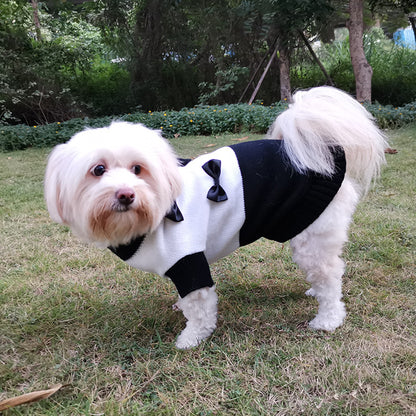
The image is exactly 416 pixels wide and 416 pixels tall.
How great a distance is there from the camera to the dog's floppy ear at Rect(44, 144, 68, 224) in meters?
1.80

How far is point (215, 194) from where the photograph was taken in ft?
6.45

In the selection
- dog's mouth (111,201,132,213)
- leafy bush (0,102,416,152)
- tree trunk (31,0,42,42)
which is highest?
tree trunk (31,0,42,42)

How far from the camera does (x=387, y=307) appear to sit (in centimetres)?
226

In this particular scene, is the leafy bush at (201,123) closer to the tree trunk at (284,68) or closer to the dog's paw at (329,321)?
the tree trunk at (284,68)

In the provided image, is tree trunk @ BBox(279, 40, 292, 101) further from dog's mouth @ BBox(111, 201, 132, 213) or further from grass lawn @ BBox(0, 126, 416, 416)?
dog's mouth @ BBox(111, 201, 132, 213)

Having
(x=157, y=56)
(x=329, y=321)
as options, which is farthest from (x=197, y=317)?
(x=157, y=56)

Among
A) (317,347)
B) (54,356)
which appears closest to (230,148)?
(317,347)

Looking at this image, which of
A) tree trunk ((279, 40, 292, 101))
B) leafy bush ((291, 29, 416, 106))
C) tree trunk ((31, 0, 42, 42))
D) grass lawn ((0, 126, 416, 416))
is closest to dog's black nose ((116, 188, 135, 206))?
grass lawn ((0, 126, 416, 416))

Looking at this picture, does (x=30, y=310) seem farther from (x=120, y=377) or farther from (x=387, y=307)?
(x=387, y=307)

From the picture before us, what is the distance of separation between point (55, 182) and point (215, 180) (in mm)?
799

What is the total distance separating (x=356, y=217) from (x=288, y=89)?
295 inches

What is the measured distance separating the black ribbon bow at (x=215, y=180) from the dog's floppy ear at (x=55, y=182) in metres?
0.73

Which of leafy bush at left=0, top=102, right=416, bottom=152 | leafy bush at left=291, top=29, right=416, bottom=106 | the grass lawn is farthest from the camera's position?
leafy bush at left=291, top=29, right=416, bottom=106

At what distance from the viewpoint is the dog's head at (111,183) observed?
5.65 feet
